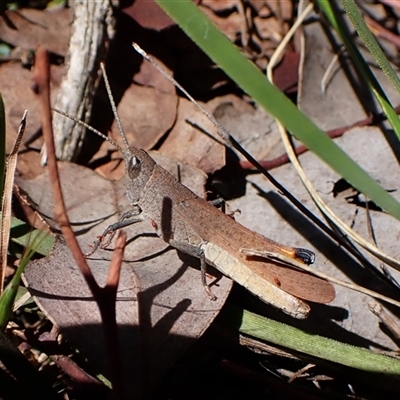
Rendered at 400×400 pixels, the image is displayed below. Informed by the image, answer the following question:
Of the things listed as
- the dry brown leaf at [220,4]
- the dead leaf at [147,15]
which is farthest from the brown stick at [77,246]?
the dry brown leaf at [220,4]

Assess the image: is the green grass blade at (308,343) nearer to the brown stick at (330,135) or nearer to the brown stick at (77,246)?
the brown stick at (77,246)

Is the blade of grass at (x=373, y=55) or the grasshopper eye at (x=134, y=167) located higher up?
the blade of grass at (x=373, y=55)

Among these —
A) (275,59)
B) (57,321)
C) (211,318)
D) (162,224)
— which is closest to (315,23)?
(275,59)

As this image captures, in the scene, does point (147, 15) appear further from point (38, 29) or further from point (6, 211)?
point (6, 211)

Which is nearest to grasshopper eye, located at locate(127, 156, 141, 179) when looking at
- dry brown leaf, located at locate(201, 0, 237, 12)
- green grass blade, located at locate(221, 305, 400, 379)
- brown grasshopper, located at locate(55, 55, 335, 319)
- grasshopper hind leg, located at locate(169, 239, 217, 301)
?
brown grasshopper, located at locate(55, 55, 335, 319)

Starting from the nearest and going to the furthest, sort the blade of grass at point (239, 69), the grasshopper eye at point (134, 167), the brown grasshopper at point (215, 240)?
the blade of grass at point (239, 69) → the brown grasshopper at point (215, 240) → the grasshopper eye at point (134, 167)

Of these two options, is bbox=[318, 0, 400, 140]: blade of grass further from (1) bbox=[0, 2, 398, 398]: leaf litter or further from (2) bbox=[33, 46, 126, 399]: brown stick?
(2) bbox=[33, 46, 126, 399]: brown stick

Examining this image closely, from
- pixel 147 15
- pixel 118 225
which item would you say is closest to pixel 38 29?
pixel 147 15
